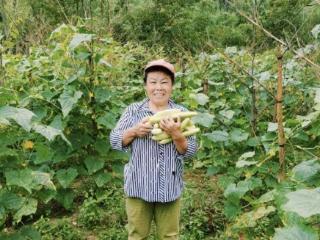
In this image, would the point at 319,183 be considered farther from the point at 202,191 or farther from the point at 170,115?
the point at 202,191

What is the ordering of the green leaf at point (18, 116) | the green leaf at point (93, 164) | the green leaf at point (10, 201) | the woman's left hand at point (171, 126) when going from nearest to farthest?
the green leaf at point (18, 116) < the green leaf at point (10, 201) < the woman's left hand at point (171, 126) < the green leaf at point (93, 164)

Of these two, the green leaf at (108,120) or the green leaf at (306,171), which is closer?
the green leaf at (306,171)

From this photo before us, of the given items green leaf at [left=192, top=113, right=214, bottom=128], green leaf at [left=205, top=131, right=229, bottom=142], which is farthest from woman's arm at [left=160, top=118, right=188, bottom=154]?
green leaf at [left=205, top=131, right=229, bottom=142]

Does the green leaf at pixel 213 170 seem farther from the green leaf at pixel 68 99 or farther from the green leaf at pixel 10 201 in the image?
the green leaf at pixel 10 201

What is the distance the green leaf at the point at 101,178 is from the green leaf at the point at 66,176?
0.57 feet

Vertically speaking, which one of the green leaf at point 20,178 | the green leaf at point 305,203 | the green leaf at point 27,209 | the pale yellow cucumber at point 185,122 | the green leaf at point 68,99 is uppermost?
the green leaf at point 68,99

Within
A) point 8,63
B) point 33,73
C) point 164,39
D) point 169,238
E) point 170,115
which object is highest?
point 164,39

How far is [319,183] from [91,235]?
217 cm

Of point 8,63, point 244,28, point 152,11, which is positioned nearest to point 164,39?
point 152,11

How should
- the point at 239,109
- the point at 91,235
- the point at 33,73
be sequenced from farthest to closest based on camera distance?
the point at 239,109
the point at 33,73
the point at 91,235

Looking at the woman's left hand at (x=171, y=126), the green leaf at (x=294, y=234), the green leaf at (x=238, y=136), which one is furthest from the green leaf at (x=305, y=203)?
the green leaf at (x=238, y=136)

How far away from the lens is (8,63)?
470 centimetres

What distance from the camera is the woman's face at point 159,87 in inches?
105

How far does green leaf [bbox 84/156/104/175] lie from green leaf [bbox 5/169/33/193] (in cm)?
131
